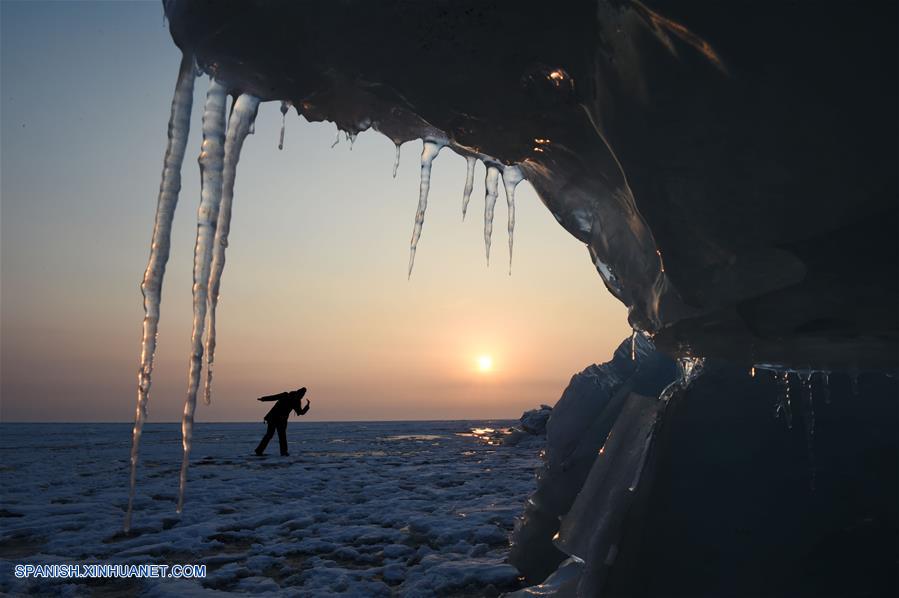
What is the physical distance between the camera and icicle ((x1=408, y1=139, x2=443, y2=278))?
3549mm

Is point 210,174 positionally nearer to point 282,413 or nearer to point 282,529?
point 282,529

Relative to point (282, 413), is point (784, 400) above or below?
above

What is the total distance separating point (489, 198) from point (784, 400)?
8.06 ft

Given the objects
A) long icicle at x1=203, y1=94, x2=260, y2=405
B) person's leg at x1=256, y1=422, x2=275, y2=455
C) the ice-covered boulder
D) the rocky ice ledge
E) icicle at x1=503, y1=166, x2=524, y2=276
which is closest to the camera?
the rocky ice ledge

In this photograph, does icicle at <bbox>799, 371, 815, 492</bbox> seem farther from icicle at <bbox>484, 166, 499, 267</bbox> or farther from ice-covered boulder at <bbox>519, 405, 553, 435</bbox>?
ice-covered boulder at <bbox>519, 405, 553, 435</bbox>

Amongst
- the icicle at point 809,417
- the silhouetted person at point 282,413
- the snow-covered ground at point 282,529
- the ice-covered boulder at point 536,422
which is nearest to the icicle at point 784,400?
the icicle at point 809,417

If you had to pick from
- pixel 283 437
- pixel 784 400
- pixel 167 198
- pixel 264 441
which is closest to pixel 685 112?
pixel 784 400

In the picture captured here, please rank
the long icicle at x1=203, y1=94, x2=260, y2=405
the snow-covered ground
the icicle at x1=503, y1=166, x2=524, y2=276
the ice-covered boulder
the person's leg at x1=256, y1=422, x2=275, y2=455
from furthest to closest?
the ice-covered boulder → the person's leg at x1=256, y1=422, x2=275, y2=455 → the icicle at x1=503, y1=166, x2=524, y2=276 → the snow-covered ground → the long icicle at x1=203, y1=94, x2=260, y2=405

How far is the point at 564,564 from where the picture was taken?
9.82ft

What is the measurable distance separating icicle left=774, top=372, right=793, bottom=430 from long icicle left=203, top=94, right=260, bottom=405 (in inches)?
114

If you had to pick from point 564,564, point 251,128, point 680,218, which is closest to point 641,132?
point 680,218

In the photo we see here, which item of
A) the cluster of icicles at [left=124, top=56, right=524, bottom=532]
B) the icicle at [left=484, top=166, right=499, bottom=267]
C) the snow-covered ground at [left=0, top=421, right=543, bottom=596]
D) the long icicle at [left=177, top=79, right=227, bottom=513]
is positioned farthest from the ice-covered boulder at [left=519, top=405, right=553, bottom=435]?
the long icicle at [left=177, top=79, right=227, bottom=513]

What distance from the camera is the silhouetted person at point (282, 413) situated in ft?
38.0

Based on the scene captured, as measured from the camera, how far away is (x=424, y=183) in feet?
12.1
